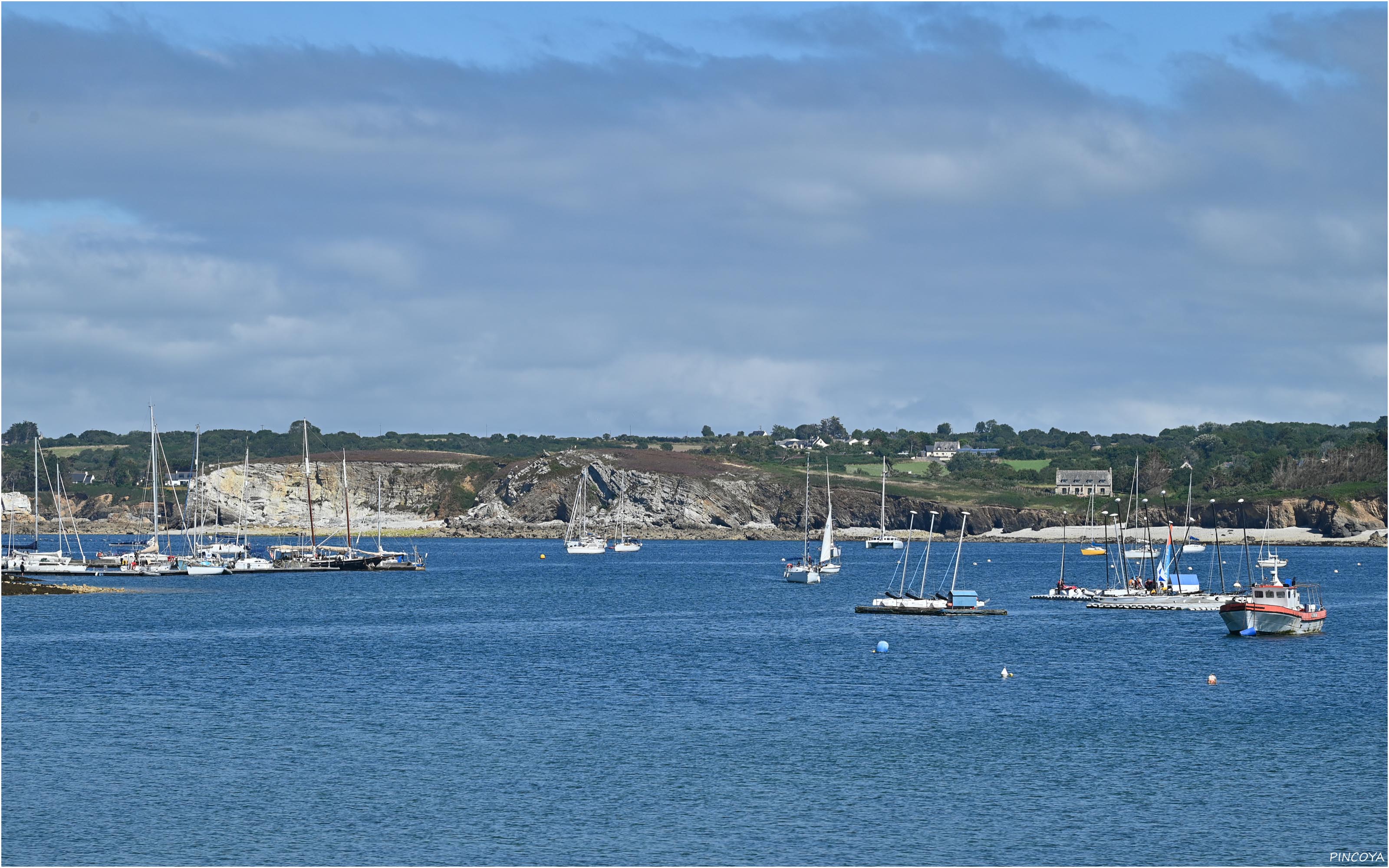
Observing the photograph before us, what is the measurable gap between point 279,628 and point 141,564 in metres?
59.2

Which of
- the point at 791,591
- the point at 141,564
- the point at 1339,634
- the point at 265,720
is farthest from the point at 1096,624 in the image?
the point at 141,564

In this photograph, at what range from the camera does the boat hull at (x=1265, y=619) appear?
268 feet

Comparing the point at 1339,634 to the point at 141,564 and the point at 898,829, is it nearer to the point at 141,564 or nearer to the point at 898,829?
the point at 898,829

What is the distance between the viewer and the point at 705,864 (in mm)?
34156

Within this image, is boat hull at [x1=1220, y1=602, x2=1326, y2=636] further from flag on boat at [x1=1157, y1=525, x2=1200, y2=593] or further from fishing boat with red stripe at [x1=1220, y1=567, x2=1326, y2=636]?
flag on boat at [x1=1157, y1=525, x2=1200, y2=593]

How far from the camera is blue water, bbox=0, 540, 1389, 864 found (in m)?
36.3

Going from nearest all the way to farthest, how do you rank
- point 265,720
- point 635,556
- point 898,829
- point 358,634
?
point 898,829
point 265,720
point 358,634
point 635,556

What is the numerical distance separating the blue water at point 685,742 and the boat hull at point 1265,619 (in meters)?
0.94

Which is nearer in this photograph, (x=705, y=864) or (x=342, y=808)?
(x=705, y=864)

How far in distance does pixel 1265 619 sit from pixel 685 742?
1833 inches

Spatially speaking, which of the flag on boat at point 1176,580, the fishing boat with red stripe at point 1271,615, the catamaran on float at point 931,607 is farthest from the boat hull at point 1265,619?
the flag on boat at point 1176,580

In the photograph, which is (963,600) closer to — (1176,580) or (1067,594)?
(1067,594)

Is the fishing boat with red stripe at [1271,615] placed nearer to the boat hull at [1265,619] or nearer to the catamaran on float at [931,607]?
the boat hull at [1265,619]

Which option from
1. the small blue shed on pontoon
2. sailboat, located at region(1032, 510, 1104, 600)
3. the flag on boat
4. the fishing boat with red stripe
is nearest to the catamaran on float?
the small blue shed on pontoon
